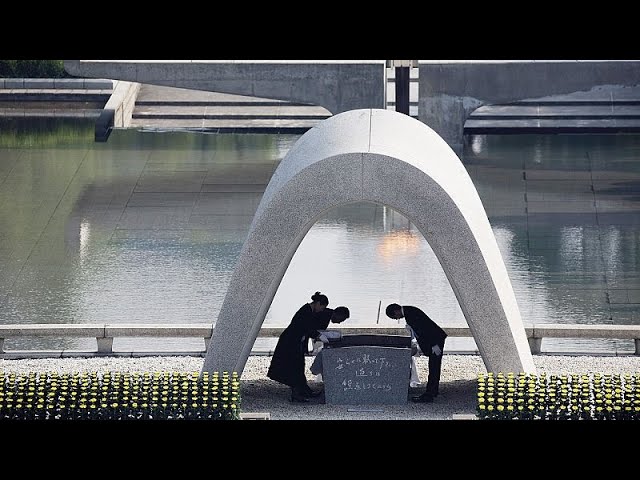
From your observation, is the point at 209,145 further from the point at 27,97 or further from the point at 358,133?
the point at 358,133

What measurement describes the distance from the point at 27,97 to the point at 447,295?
17.0 metres

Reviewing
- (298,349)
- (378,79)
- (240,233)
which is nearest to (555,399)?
(298,349)

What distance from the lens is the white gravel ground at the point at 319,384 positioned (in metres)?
21.9

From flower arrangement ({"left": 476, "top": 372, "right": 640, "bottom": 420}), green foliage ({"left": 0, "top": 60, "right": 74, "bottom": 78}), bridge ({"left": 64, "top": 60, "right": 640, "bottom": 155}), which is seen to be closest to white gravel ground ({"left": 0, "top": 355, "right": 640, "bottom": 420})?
flower arrangement ({"left": 476, "top": 372, "right": 640, "bottom": 420})

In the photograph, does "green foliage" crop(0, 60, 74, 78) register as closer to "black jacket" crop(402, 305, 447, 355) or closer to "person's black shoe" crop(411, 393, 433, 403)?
"black jacket" crop(402, 305, 447, 355)

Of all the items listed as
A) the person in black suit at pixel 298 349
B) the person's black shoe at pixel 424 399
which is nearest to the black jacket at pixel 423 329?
the person's black shoe at pixel 424 399

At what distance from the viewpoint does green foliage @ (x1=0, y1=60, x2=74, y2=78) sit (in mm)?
43812

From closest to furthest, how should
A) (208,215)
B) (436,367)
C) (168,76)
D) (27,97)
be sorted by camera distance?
(436,367) → (208,215) → (168,76) → (27,97)

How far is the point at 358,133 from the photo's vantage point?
21906mm

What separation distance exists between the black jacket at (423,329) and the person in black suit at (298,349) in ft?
2.99

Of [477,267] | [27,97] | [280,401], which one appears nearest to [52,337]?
[280,401]

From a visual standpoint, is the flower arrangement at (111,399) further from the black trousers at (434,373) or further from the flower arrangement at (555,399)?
the flower arrangement at (555,399)

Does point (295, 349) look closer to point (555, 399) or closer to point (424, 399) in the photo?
point (424, 399)

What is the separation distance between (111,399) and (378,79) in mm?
18907
